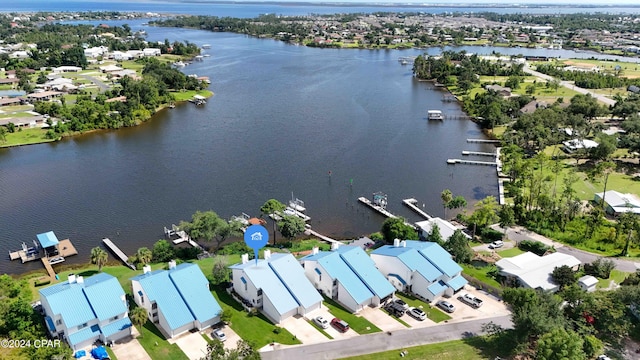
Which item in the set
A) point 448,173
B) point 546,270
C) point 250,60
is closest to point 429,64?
point 250,60

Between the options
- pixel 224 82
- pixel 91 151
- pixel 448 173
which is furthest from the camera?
pixel 224 82

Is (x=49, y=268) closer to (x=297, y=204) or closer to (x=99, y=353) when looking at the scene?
(x=99, y=353)

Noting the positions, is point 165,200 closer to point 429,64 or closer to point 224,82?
point 224,82

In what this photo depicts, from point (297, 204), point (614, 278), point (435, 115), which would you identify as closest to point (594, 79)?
point (435, 115)

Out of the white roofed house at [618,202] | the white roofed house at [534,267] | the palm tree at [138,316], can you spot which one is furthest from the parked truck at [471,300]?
the white roofed house at [618,202]

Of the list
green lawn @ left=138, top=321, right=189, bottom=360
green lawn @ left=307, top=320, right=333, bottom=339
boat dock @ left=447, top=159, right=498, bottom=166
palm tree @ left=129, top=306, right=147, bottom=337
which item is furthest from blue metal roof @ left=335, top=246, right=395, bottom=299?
boat dock @ left=447, top=159, right=498, bottom=166

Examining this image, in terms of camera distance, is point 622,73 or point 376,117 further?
point 622,73
